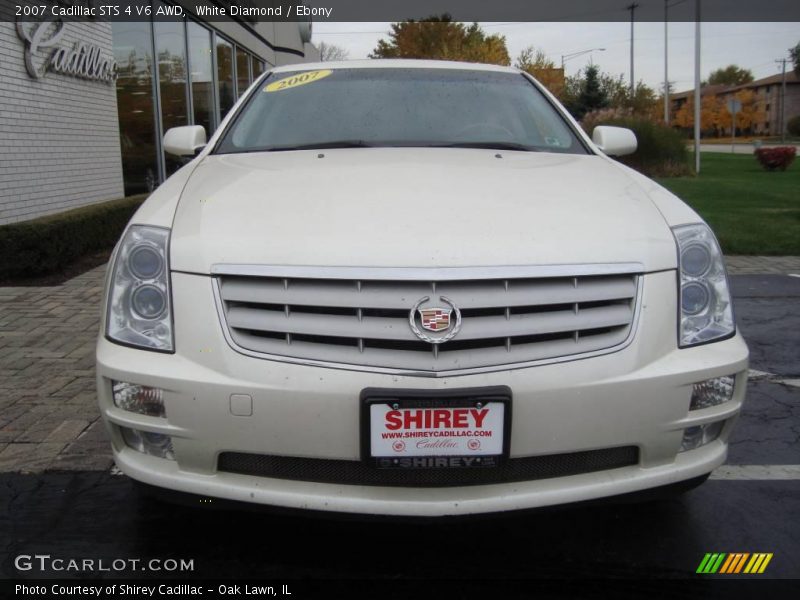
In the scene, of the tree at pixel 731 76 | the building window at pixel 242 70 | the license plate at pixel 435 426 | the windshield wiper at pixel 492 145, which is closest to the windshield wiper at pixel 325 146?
the windshield wiper at pixel 492 145

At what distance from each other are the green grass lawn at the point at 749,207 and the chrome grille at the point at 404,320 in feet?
23.2

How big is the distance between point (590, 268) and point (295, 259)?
79 centimetres

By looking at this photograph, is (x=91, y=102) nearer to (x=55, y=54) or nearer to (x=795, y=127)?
(x=55, y=54)

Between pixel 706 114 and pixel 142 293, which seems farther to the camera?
pixel 706 114

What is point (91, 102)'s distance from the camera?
9.83 meters

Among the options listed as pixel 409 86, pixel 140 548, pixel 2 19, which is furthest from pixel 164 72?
pixel 140 548

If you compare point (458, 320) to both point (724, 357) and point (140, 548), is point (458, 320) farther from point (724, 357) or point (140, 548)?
point (140, 548)

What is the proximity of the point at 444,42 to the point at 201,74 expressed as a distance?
24.0 metres

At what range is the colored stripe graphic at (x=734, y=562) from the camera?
7.59ft

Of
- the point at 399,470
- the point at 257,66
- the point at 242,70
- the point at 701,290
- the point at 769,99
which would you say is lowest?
the point at 399,470

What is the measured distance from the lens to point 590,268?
211 cm

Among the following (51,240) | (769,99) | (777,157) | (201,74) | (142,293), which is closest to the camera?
(142,293)

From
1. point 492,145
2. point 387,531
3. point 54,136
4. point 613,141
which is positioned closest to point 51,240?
point 54,136

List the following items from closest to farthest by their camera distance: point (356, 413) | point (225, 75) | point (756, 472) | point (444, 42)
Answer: point (356, 413) → point (756, 472) → point (225, 75) → point (444, 42)
